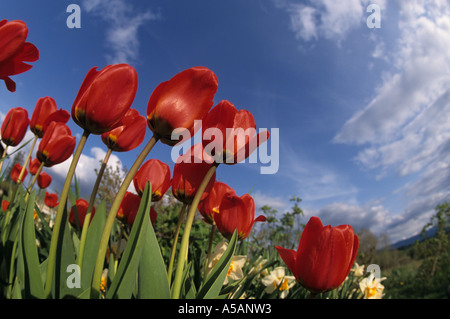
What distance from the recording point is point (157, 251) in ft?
2.35

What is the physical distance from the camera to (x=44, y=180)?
9.42ft

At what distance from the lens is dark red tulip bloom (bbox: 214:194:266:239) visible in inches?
45.9

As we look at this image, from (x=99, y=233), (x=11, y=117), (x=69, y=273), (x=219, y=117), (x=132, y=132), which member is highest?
(x=11, y=117)

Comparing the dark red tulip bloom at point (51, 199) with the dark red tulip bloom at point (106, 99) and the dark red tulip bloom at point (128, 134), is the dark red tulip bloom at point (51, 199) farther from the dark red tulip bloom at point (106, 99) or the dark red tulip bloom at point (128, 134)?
the dark red tulip bloom at point (106, 99)

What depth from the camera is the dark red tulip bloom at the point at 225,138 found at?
2.74ft

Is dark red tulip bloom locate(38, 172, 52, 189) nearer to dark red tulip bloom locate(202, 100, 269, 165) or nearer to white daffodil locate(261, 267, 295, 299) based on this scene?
white daffodil locate(261, 267, 295, 299)

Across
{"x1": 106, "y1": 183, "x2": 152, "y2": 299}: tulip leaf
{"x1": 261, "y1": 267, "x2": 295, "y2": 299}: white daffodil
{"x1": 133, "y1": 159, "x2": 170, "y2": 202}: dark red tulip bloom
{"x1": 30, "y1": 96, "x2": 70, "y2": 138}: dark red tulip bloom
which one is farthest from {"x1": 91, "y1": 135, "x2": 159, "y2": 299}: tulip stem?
{"x1": 261, "y1": 267, "x2": 295, "y2": 299}: white daffodil

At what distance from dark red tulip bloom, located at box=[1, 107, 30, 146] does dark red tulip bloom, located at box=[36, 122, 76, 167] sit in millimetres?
575

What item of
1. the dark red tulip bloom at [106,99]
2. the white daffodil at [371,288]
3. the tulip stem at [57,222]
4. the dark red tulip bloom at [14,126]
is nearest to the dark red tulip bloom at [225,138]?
the dark red tulip bloom at [106,99]

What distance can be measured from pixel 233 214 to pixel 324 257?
41cm

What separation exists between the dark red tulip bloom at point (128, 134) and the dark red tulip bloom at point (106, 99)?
0.44 metres

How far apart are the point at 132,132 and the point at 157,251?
23.9 inches
